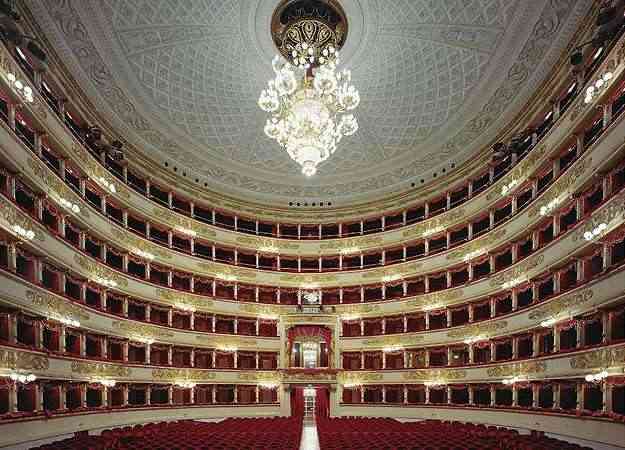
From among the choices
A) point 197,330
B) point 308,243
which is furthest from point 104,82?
point 308,243

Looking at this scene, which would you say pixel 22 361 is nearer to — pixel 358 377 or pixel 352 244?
pixel 358 377

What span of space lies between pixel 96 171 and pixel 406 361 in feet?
63.9

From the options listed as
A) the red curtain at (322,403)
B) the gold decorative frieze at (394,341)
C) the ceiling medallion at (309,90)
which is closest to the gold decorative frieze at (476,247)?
the gold decorative frieze at (394,341)

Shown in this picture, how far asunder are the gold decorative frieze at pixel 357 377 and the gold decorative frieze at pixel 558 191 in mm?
13603

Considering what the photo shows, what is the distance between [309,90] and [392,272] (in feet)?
50.4

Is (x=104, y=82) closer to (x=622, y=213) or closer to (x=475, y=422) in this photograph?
(x=622, y=213)

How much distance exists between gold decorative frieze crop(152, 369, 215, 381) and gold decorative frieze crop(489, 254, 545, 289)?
1600cm

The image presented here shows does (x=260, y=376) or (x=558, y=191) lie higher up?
(x=558, y=191)

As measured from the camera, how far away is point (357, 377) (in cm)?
2953

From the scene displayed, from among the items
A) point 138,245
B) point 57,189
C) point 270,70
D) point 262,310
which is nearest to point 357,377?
point 262,310

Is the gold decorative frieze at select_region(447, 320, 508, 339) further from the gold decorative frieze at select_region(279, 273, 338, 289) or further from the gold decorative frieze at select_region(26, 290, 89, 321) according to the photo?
the gold decorative frieze at select_region(26, 290, 89, 321)

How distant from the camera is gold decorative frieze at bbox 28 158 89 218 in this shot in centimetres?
Answer: 1686

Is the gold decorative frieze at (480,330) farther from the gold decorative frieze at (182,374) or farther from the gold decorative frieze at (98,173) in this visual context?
the gold decorative frieze at (98,173)

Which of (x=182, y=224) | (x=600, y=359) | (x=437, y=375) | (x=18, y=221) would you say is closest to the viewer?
(x=600, y=359)
